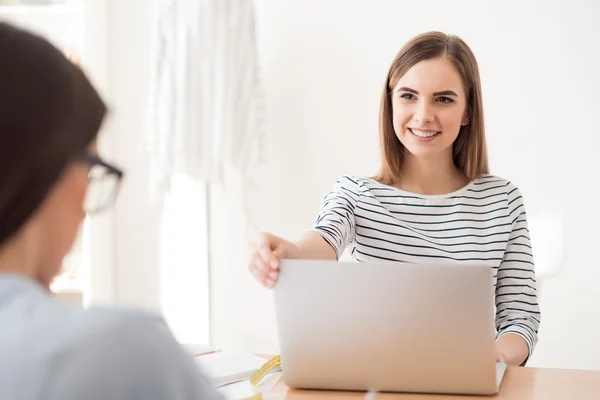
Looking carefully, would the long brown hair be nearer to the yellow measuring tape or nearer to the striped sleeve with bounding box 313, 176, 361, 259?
the striped sleeve with bounding box 313, 176, 361, 259

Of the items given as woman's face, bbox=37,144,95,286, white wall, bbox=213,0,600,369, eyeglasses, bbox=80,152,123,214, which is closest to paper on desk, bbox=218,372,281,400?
eyeglasses, bbox=80,152,123,214

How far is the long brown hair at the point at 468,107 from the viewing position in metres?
1.97

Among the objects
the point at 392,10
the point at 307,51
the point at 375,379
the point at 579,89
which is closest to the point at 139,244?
the point at 307,51

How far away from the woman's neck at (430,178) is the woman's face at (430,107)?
0.05 metres

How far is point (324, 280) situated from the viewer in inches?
49.3

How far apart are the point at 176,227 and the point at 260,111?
0.61 meters

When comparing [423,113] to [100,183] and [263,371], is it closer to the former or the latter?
[263,371]

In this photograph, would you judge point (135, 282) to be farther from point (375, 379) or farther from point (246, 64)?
point (375, 379)

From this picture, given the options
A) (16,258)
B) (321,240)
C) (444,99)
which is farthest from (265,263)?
(444,99)

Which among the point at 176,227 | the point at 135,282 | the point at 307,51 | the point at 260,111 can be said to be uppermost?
the point at 307,51

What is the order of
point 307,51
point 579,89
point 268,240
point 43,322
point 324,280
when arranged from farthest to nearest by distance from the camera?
1. point 307,51
2. point 579,89
3. point 268,240
4. point 324,280
5. point 43,322

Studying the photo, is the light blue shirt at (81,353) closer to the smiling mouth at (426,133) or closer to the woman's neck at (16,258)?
the woman's neck at (16,258)

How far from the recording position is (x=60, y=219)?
646mm

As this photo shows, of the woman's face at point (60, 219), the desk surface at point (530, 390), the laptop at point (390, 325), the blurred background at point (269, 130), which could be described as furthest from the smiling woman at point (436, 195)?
the woman's face at point (60, 219)
